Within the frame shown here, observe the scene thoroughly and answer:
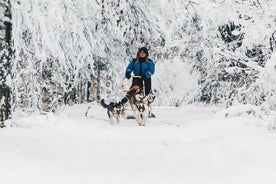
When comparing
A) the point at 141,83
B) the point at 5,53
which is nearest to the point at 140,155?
the point at 5,53

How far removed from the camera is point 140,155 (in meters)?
7.12

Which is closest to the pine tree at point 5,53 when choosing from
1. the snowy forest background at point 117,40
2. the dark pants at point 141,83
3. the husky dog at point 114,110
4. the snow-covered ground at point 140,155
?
the snowy forest background at point 117,40

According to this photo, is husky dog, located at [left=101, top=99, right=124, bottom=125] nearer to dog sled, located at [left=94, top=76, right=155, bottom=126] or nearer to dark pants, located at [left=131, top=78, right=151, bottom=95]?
dog sled, located at [left=94, top=76, right=155, bottom=126]

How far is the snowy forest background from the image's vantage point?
7.92 metres

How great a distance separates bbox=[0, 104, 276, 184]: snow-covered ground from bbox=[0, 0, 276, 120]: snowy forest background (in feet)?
2.24

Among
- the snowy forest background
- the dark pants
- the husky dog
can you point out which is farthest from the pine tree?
the dark pants

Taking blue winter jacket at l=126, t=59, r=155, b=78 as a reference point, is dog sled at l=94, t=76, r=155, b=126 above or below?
below

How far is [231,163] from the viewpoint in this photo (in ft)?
20.4

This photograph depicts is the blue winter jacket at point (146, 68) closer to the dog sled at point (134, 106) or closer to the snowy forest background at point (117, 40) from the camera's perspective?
the dog sled at point (134, 106)

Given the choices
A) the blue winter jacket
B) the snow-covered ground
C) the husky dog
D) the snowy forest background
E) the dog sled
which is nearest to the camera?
the snow-covered ground

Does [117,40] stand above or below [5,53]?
above

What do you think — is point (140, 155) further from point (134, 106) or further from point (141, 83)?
point (141, 83)

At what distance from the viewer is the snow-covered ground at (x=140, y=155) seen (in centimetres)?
566

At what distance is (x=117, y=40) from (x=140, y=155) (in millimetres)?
9018
